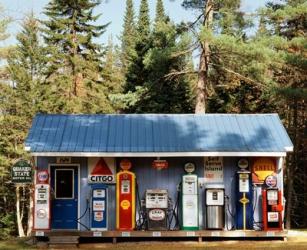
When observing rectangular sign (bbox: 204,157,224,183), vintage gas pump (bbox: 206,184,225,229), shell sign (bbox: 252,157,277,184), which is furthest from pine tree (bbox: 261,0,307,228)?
vintage gas pump (bbox: 206,184,225,229)

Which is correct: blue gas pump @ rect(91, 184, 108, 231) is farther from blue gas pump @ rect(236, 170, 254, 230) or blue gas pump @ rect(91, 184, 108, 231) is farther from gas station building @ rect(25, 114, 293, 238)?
blue gas pump @ rect(236, 170, 254, 230)

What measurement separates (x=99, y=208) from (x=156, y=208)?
57.7 inches

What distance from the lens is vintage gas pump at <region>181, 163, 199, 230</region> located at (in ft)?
44.8

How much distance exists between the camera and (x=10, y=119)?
2883cm

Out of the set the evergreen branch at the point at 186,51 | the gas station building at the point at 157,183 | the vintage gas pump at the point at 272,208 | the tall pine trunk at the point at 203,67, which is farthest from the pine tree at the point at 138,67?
the vintage gas pump at the point at 272,208

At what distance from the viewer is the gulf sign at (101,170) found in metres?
13.8

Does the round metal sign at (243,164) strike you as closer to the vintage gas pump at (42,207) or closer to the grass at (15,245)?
the vintage gas pump at (42,207)

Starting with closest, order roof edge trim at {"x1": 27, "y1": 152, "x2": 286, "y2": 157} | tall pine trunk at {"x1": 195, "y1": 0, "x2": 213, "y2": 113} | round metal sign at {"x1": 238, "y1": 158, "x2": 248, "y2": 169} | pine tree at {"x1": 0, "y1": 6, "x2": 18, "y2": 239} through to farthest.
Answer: roof edge trim at {"x1": 27, "y1": 152, "x2": 286, "y2": 157} → round metal sign at {"x1": 238, "y1": 158, "x2": 248, "y2": 169} → tall pine trunk at {"x1": 195, "y1": 0, "x2": 213, "y2": 113} → pine tree at {"x1": 0, "y1": 6, "x2": 18, "y2": 239}

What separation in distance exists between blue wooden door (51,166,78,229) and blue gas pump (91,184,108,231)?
19.6 inches

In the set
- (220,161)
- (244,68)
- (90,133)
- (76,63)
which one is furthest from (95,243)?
(76,63)

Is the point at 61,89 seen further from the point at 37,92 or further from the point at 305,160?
the point at 305,160

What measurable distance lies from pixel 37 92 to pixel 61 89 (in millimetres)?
1279

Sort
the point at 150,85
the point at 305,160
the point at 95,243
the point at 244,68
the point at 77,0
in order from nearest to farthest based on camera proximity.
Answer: the point at 95,243 → the point at 244,68 → the point at 150,85 → the point at 305,160 → the point at 77,0

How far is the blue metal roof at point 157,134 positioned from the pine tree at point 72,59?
517 inches
